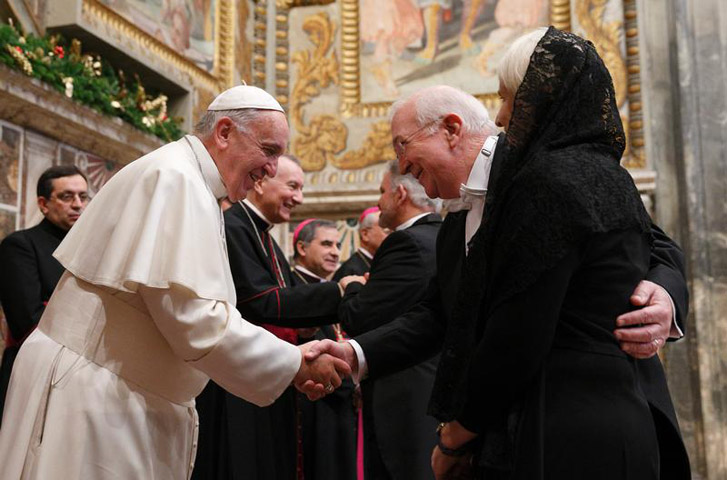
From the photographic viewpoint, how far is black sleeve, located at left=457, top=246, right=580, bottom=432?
1828 millimetres

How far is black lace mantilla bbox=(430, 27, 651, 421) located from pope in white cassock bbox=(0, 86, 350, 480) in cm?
68

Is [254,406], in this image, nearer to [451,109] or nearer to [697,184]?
[451,109]

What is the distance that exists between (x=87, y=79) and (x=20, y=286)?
1935 millimetres

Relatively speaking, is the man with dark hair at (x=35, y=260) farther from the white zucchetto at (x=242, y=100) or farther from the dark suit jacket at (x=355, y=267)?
the white zucchetto at (x=242, y=100)

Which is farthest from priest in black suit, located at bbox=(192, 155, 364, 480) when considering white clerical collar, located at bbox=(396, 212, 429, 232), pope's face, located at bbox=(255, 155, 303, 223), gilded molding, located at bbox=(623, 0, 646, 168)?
gilded molding, located at bbox=(623, 0, 646, 168)

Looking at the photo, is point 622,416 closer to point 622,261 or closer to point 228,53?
point 622,261

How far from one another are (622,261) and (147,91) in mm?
6015

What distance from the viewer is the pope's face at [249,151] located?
2816mm

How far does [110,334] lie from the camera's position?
2.39m

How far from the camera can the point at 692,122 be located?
812 cm

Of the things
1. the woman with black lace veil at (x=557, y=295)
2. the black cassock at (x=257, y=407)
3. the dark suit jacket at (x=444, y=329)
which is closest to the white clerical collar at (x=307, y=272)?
the black cassock at (x=257, y=407)

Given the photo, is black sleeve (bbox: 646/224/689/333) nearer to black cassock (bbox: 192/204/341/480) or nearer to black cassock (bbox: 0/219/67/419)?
black cassock (bbox: 192/204/341/480)

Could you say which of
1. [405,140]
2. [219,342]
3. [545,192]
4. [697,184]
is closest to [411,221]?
[405,140]

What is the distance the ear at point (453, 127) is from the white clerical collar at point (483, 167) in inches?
4.3
